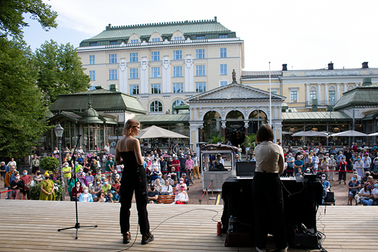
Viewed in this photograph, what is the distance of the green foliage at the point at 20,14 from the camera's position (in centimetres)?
950

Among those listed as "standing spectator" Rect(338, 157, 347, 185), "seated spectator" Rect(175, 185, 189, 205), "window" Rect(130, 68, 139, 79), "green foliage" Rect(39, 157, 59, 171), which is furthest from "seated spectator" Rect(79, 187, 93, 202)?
"window" Rect(130, 68, 139, 79)

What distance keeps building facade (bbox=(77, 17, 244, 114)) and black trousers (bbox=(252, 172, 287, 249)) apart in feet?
158

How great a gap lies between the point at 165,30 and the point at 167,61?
292 inches

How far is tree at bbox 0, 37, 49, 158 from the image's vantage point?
20.9 metres

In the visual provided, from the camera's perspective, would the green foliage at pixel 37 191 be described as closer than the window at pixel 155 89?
Yes

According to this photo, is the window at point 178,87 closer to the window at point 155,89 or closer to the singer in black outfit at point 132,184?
the window at point 155,89

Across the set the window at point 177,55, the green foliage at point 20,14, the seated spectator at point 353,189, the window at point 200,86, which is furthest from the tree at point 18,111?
the window at point 177,55

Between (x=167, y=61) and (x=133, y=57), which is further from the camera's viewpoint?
(x=133, y=57)

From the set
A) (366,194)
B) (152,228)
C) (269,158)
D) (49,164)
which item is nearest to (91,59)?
(49,164)

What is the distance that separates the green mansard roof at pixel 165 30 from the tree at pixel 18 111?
113 feet

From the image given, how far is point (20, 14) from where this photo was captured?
10578mm

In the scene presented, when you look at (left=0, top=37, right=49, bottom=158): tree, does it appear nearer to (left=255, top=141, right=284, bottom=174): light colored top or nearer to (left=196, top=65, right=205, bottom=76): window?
(left=255, top=141, right=284, bottom=174): light colored top

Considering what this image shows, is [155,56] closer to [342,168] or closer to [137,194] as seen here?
[342,168]

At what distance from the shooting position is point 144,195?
4.64 meters
